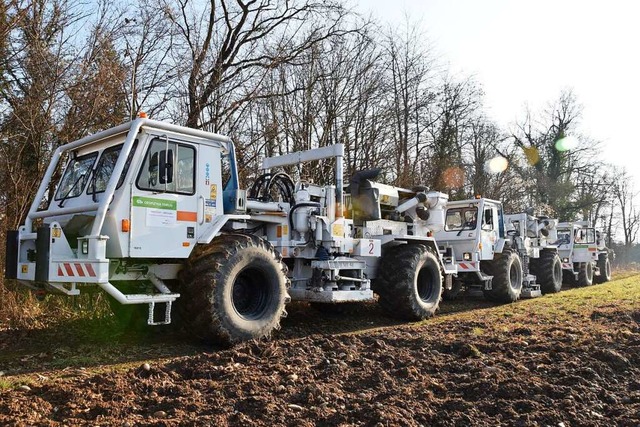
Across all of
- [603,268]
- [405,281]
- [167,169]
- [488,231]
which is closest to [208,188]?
[167,169]

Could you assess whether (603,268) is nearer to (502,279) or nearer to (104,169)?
(502,279)

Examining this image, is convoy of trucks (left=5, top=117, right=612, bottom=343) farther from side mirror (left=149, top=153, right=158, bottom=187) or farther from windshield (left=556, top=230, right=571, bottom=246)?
windshield (left=556, top=230, right=571, bottom=246)

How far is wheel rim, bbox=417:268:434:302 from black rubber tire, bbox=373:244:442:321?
0.05m

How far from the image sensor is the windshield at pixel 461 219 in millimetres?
13688

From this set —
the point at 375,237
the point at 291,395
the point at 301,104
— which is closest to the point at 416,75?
the point at 301,104

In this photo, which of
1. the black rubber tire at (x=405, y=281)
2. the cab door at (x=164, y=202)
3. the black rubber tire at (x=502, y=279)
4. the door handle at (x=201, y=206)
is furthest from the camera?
the black rubber tire at (x=502, y=279)

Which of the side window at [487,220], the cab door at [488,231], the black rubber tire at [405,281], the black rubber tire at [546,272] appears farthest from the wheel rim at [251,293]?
the black rubber tire at [546,272]

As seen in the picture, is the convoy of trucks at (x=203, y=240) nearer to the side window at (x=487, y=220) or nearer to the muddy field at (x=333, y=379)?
the muddy field at (x=333, y=379)

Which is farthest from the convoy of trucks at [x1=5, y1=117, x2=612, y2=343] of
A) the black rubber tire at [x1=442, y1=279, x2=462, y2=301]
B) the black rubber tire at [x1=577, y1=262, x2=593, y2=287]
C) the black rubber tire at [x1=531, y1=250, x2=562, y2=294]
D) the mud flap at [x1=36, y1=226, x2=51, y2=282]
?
the black rubber tire at [x1=577, y1=262, x2=593, y2=287]

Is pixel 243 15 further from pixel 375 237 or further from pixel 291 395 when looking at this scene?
A: pixel 291 395

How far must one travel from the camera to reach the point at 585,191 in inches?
1583

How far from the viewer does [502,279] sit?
1364 cm

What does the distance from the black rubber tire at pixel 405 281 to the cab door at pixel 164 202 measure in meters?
4.04

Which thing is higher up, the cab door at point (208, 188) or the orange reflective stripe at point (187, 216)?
the cab door at point (208, 188)
